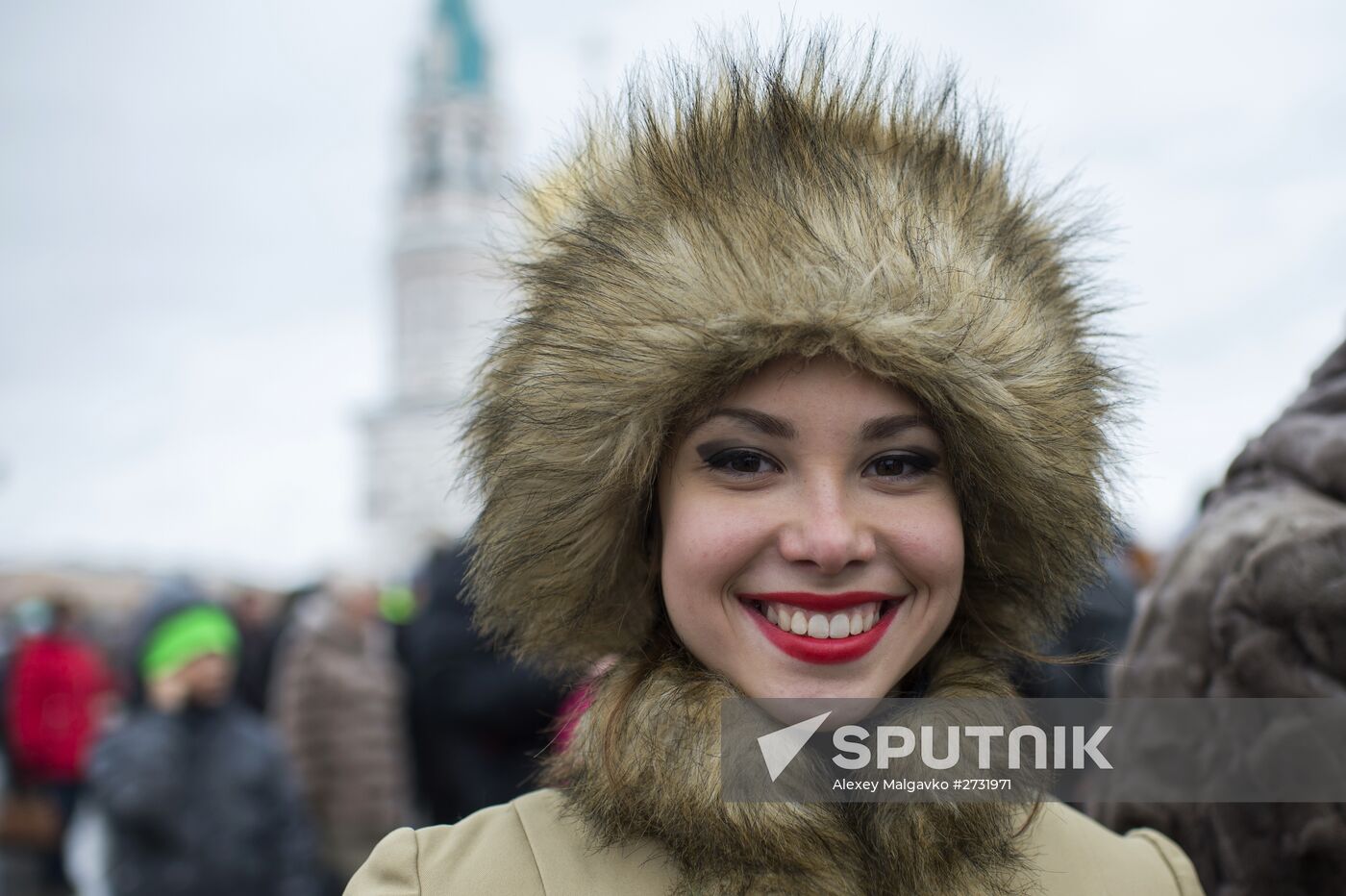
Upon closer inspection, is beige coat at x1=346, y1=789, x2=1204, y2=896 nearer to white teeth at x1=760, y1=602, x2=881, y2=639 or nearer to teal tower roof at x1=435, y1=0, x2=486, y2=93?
white teeth at x1=760, y1=602, x2=881, y2=639

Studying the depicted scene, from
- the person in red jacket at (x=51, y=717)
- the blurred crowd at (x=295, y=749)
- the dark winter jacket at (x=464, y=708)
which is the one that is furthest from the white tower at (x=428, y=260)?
the dark winter jacket at (x=464, y=708)

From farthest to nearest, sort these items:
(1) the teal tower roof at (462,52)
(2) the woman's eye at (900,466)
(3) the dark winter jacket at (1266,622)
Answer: (1) the teal tower roof at (462,52)
(3) the dark winter jacket at (1266,622)
(2) the woman's eye at (900,466)

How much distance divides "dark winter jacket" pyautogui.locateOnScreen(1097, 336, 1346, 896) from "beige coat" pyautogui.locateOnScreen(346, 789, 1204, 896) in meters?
0.12

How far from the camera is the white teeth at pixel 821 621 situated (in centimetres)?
151

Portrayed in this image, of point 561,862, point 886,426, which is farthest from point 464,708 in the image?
point 886,426

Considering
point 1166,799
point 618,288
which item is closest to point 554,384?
point 618,288

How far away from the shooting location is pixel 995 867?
5.06 feet

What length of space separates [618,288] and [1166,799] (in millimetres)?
1164

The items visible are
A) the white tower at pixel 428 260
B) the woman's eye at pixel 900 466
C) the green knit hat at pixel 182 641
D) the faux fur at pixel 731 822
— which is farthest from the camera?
the white tower at pixel 428 260

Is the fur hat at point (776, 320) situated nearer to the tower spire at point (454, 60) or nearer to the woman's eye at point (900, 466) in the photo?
the woman's eye at point (900, 466)

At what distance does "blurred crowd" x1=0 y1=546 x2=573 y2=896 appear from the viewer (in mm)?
3801

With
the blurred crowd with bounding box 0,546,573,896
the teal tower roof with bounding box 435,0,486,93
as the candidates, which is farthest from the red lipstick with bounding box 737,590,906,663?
the teal tower roof with bounding box 435,0,486,93

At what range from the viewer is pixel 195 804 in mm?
3852

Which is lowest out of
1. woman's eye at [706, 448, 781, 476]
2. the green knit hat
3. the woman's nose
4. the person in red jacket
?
the person in red jacket
